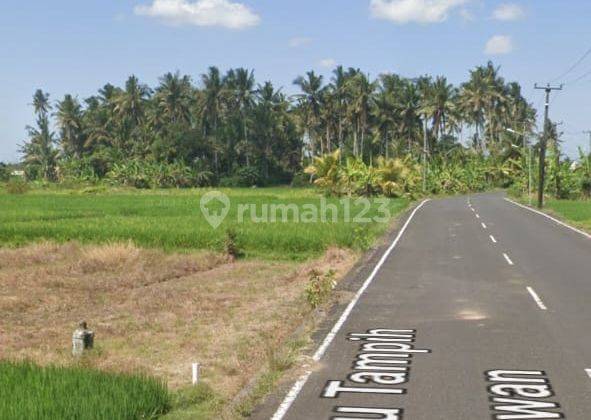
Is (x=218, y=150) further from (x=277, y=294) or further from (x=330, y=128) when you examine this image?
(x=277, y=294)

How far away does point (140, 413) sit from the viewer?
707cm

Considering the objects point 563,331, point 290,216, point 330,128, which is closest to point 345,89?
point 330,128

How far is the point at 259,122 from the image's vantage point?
310 ft

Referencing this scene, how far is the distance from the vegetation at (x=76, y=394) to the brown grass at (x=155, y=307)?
1.31 meters

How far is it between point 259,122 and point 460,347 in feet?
281

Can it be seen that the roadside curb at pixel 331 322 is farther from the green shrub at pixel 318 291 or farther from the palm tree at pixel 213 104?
the palm tree at pixel 213 104

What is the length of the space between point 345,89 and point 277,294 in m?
79.2

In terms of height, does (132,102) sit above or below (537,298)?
above

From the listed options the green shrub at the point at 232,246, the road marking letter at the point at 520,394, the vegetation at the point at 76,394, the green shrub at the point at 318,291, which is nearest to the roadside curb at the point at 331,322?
the green shrub at the point at 318,291

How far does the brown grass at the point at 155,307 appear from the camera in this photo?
34.7 feet

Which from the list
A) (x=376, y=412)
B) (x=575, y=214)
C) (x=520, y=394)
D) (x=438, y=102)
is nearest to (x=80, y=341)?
(x=376, y=412)

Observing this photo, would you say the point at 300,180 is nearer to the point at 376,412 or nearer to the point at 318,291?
the point at 318,291

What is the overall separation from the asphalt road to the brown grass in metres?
1.32

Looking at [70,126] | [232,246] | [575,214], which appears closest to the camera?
[232,246]
